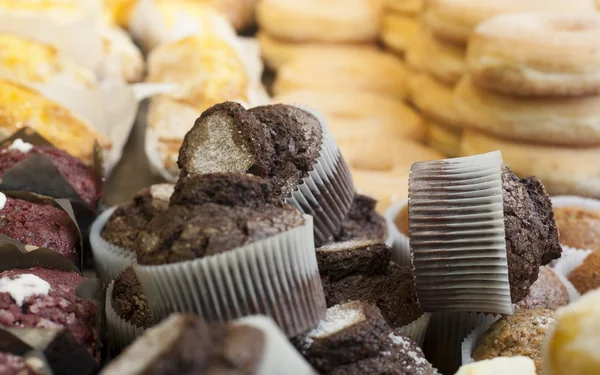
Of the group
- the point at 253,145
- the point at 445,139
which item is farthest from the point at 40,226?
the point at 445,139

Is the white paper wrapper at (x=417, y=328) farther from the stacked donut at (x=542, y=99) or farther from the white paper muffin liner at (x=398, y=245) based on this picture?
the stacked donut at (x=542, y=99)

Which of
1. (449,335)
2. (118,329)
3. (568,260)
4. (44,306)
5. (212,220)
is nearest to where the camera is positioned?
(212,220)

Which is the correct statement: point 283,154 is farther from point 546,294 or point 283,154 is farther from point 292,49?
point 292,49

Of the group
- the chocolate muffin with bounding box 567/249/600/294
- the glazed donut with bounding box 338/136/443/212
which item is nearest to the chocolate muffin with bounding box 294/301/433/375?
the chocolate muffin with bounding box 567/249/600/294

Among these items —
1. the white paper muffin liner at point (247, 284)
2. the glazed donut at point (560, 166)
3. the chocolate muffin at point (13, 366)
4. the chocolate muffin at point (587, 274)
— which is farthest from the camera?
the glazed donut at point (560, 166)

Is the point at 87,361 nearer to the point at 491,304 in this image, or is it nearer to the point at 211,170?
the point at 211,170

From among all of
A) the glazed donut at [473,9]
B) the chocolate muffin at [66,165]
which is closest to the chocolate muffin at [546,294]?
the glazed donut at [473,9]
